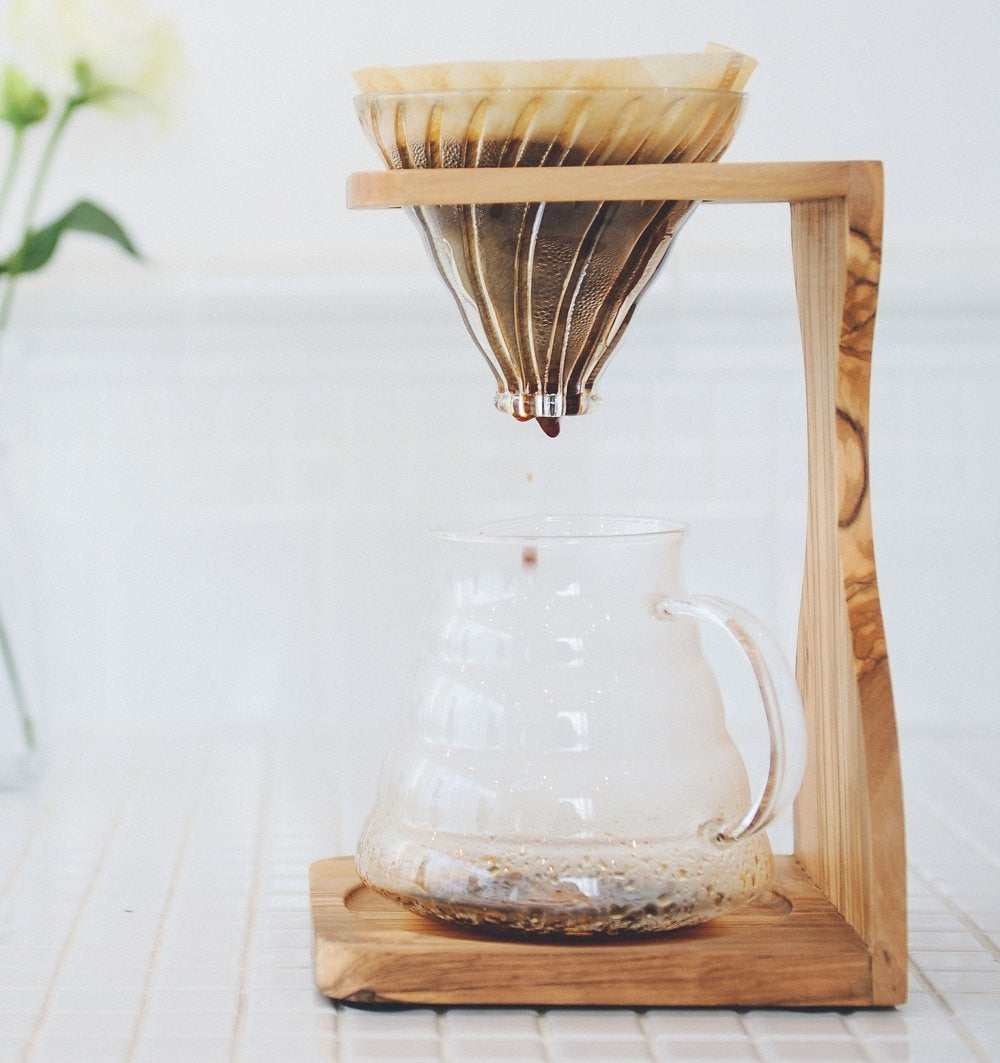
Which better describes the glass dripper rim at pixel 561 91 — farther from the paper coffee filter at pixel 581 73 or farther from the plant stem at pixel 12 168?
the plant stem at pixel 12 168

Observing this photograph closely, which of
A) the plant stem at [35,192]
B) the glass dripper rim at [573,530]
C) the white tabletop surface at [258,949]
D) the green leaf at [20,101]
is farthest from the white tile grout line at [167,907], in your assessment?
the green leaf at [20,101]

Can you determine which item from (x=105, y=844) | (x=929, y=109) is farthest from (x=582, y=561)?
(x=929, y=109)

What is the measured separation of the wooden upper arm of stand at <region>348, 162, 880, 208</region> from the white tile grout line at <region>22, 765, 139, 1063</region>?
1.01 feet

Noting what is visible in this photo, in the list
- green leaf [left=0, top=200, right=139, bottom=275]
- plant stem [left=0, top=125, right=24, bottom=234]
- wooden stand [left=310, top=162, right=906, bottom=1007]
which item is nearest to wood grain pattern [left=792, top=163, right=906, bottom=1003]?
wooden stand [left=310, top=162, right=906, bottom=1007]

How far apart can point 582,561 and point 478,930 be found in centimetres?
14

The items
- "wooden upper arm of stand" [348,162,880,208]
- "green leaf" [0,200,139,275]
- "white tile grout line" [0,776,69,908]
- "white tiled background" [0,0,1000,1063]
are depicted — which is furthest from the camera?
"white tiled background" [0,0,1000,1063]

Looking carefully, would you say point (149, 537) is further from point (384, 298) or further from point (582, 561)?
point (582, 561)

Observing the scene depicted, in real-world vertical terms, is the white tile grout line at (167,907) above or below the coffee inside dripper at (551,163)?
below

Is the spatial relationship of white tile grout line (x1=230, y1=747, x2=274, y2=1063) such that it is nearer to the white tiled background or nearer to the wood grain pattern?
the white tiled background

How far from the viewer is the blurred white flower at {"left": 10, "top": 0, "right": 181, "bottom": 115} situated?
988 mm

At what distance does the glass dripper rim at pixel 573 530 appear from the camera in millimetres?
542

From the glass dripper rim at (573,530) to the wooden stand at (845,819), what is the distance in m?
0.07

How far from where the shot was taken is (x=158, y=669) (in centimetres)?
106

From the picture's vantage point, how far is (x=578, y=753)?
1.74 ft
